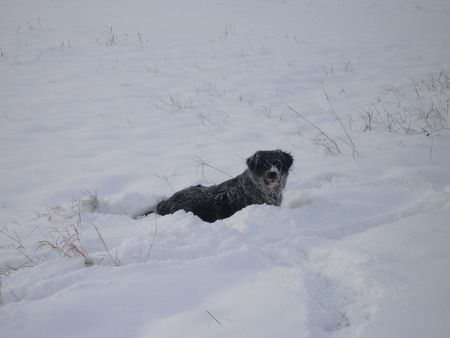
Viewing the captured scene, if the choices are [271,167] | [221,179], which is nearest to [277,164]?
[271,167]

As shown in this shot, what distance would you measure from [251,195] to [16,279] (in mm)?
3028

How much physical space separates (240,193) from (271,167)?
Result: 0.59 meters

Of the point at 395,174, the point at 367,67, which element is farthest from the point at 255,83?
the point at 395,174

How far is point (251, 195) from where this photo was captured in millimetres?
5051

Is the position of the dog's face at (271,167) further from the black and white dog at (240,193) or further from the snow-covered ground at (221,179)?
the snow-covered ground at (221,179)

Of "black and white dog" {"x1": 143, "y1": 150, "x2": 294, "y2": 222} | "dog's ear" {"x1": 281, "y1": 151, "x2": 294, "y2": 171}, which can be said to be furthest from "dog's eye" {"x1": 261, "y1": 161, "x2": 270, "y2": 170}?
"dog's ear" {"x1": 281, "y1": 151, "x2": 294, "y2": 171}

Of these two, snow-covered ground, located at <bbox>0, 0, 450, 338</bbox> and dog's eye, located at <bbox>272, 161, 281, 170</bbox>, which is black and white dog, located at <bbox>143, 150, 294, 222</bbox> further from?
snow-covered ground, located at <bbox>0, 0, 450, 338</bbox>

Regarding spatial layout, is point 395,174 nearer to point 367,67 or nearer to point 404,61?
point 367,67

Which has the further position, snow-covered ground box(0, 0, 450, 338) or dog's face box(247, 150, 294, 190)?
dog's face box(247, 150, 294, 190)

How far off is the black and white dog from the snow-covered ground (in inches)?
12.1

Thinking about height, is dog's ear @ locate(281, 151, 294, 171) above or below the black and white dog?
above

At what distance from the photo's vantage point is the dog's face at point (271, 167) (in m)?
4.81

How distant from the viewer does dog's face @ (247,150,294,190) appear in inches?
189

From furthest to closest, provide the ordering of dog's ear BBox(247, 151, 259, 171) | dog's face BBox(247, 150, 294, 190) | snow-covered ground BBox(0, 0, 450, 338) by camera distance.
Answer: dog's ear BBox(247, 151, 259, 171)
dog's face BBox(247, 150, 294, 190)
snow-covered ground BBox(0, 0, 450, 338)
